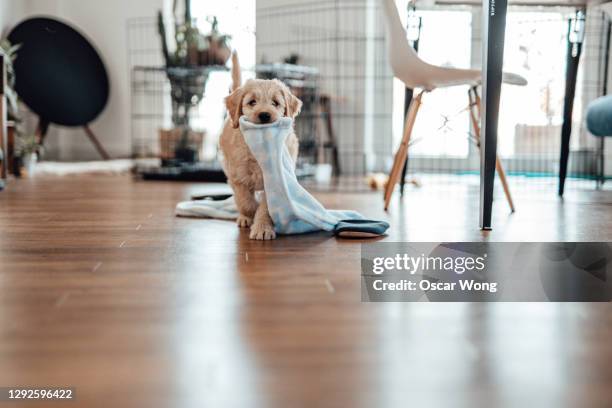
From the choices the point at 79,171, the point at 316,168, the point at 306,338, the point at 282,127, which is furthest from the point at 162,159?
the point at 306,338

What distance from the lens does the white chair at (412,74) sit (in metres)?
2.42

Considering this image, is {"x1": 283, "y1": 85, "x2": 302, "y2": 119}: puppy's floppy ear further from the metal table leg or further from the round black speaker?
the round black speaker

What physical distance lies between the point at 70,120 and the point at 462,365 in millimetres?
5134

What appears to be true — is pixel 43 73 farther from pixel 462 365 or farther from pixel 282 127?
pixel 462 365

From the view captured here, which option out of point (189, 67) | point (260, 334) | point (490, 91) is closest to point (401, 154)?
point (490, 91)

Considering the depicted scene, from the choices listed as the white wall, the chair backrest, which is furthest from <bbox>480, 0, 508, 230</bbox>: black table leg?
the white wall

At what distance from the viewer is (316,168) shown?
414cm

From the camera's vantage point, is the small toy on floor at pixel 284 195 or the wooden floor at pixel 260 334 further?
the small toy on floor at pixel 284 195

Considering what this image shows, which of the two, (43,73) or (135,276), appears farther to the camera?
(43,73)

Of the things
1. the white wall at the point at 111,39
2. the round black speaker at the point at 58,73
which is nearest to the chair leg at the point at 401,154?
the round black speaker at the point at 58,73

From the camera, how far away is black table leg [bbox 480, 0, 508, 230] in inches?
75.4

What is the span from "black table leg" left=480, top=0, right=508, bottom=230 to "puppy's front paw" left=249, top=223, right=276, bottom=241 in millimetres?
618

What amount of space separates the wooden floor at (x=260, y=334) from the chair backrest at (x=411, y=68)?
83 centimetres

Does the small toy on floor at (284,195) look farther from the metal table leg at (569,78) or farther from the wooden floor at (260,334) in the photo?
the metal table leg at (569,78)
